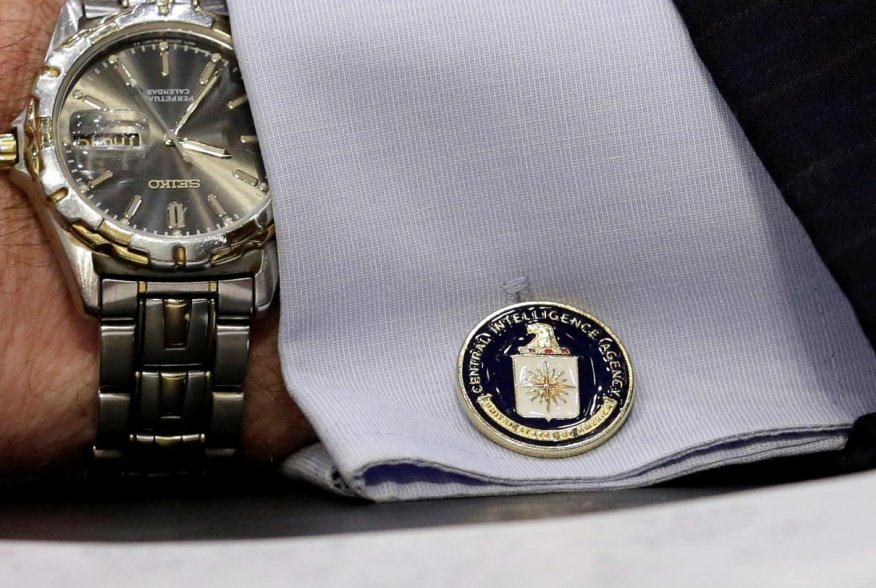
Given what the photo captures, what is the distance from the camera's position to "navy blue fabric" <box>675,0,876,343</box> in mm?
790

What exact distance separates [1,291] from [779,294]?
633 millimetres

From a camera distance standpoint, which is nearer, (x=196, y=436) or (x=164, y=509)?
(x=164, y=509)

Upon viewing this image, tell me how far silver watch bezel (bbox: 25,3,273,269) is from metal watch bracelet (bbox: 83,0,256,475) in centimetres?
2

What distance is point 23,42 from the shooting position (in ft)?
2.99

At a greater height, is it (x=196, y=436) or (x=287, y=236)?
(x=287, y=236)

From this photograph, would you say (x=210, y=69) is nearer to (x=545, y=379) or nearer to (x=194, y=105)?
(x=194, y=105)

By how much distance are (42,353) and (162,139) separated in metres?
0.20

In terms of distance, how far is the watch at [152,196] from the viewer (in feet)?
2.82

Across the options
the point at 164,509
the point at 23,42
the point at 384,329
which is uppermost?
the point at 23,42

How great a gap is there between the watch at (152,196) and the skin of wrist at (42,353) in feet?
0.08

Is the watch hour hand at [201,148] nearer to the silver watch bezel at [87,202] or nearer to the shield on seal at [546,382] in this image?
the silver watch bezel at [87,202]

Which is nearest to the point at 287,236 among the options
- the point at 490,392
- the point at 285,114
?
the point at 285,114

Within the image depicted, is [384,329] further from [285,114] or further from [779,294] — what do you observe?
[779,294]

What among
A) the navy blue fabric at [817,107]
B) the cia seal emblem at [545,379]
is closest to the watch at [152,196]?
the cia seal emblem at [545,379]
